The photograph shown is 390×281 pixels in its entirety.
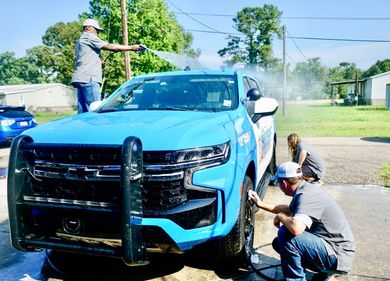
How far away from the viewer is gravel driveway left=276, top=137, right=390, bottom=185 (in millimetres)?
7191

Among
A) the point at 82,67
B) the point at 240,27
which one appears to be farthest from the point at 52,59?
the point at 82,67

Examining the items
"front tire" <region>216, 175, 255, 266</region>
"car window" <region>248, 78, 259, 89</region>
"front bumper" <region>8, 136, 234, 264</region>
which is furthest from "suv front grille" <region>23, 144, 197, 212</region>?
"car window" <region>248, 78, 259, 89</region>

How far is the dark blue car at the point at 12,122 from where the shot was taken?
12.5 m

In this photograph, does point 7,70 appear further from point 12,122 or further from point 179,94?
point 179,94

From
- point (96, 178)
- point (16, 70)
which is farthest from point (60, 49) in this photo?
point (96, 178)

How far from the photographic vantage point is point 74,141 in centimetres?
279

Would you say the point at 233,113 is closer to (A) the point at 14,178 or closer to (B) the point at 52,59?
(A) the point at 14,178

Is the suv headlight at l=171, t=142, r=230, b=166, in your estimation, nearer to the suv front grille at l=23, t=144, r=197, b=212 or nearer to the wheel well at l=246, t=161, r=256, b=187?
the suv front grille at l=23, t=144, r=197, b=212

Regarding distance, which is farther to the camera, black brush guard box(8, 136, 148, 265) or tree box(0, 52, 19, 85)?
tree box(0, 52, 19, 85)

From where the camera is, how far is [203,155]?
2.78m

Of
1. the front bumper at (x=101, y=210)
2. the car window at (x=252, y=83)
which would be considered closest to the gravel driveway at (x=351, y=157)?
the car window at (x=252, y=83)

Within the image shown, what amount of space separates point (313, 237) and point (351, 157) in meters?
6.98

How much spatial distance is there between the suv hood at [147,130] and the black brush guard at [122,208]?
0.61ft

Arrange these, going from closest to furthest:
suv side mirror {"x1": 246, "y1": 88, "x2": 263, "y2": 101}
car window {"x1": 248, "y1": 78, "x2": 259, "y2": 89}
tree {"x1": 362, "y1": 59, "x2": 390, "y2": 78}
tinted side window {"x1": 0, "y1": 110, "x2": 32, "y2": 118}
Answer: suv side mirror {"x1": 246, "y1": 88, "x2": 263, "y2": 101} → car window {"x1": 248, "y1": 78, "x2": 259, "y2": 89} → tinted side window {"x1": 0, "y1": 110, "x2": 32, "y2": 118} → tree {"x1": 362, "y1": 59, "x2": 390, "y2": 78}
